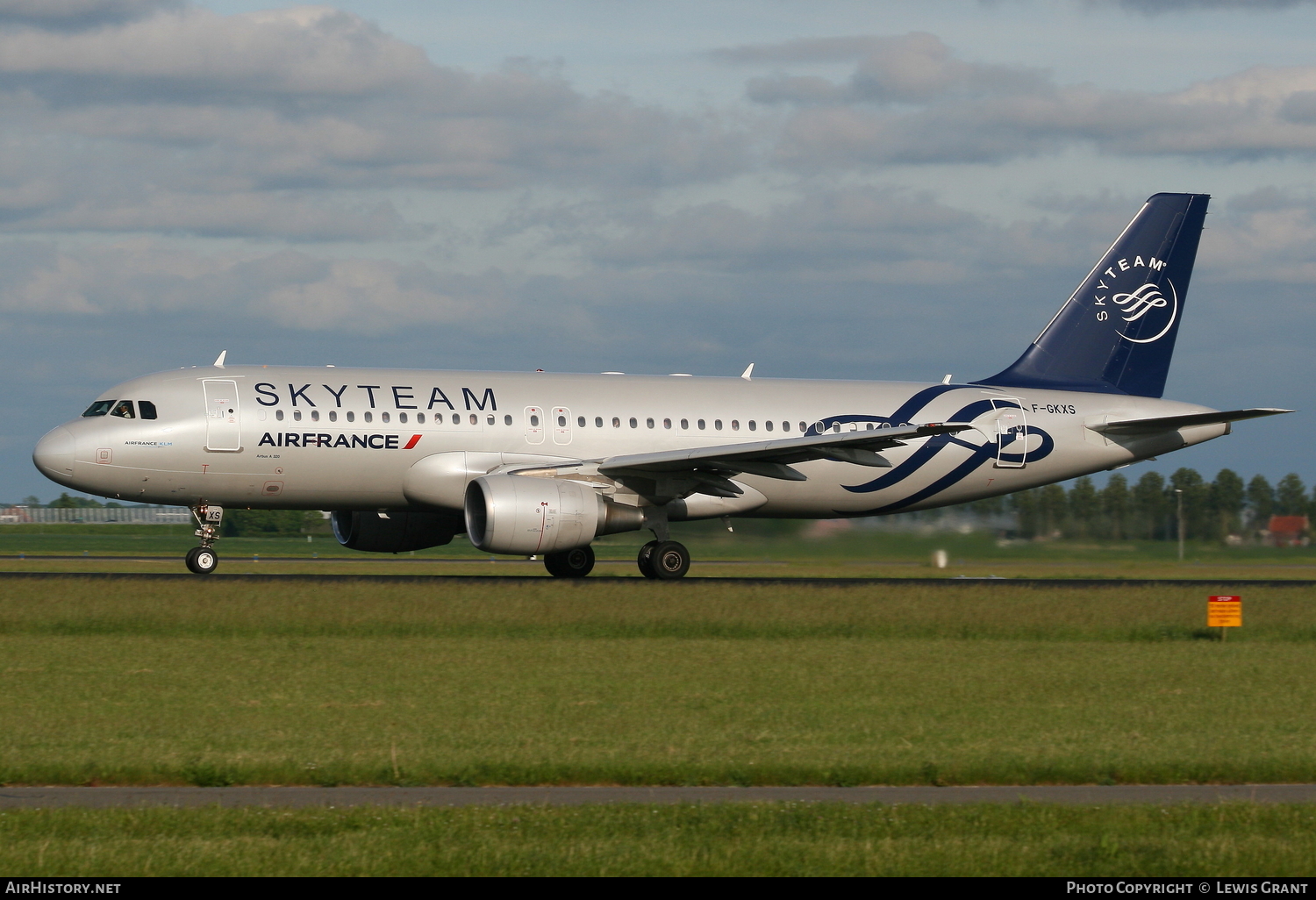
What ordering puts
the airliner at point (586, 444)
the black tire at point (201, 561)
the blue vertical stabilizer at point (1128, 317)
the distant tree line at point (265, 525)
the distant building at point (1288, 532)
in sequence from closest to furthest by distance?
the airliner at point (586, 444) < the black tire at point (201, 561) < the blue vertical stabilizer at point (1128, 317) < the distant building at point (1288, 532) < the distant tree line at point (265, 525)

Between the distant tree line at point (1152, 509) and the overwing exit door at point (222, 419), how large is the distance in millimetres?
20166

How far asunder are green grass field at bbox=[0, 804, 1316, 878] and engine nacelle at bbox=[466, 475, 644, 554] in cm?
1678

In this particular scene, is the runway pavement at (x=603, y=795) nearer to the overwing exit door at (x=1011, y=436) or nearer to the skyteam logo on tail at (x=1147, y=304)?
the overwing exit door at (x=1011, y=436)

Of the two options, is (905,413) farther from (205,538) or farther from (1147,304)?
(205,538)

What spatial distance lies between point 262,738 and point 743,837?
5.22 metres

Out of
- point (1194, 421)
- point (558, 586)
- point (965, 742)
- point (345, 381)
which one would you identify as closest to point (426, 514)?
point (345, 381)

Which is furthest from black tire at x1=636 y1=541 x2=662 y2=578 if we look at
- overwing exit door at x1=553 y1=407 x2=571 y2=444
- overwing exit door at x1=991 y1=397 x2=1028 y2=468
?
overwing exit door at x1=991 y1=397 x2=1028 y2=468

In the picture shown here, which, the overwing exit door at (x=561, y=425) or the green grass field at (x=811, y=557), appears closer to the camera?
the overwing exit door at (x=561, y=425)

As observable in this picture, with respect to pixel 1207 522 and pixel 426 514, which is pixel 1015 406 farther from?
pixel 426 514

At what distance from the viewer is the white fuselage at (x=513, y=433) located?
2805 cm

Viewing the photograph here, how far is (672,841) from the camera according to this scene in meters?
8.84

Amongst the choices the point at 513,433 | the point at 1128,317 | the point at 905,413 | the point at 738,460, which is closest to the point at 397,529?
the point at 513,433

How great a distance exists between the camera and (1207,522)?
131ft

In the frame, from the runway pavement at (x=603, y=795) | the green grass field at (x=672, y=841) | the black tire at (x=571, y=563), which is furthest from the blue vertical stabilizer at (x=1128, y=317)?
the green grass field at (x=672, y=841)
